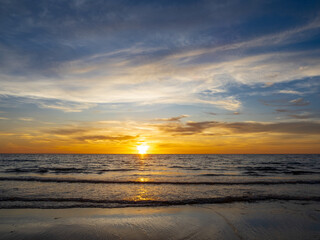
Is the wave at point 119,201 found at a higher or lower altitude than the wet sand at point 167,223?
lower

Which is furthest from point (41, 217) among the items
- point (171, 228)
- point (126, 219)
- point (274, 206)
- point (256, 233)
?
point (274, 206)

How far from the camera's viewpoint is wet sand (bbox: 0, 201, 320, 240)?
7113 millimetres

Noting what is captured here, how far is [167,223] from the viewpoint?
324 inches

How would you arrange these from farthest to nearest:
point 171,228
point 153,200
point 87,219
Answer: point 153,200
point 87,219
point 171,228

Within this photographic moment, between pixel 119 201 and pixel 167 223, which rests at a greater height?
pixel 167 223

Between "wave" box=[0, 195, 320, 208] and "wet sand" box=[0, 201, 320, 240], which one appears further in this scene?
"wave" box=[0, 195, 320, 208]

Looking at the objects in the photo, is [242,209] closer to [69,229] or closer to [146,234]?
[146,234]

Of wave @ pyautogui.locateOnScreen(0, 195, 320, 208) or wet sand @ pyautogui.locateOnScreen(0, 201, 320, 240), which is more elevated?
wet sand @ pyautogui.locateOnScreen(0, 201, 320, 240)

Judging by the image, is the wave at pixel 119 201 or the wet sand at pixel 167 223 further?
the wave at pixel 119 201

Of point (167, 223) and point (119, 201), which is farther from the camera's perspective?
point (119, 201)

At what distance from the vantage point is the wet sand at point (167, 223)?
7.11 meters

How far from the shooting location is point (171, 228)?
7.68 metres

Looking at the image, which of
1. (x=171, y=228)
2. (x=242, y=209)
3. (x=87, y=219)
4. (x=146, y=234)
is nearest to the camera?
(x=146, y=234)

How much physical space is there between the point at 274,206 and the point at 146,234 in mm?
7969
